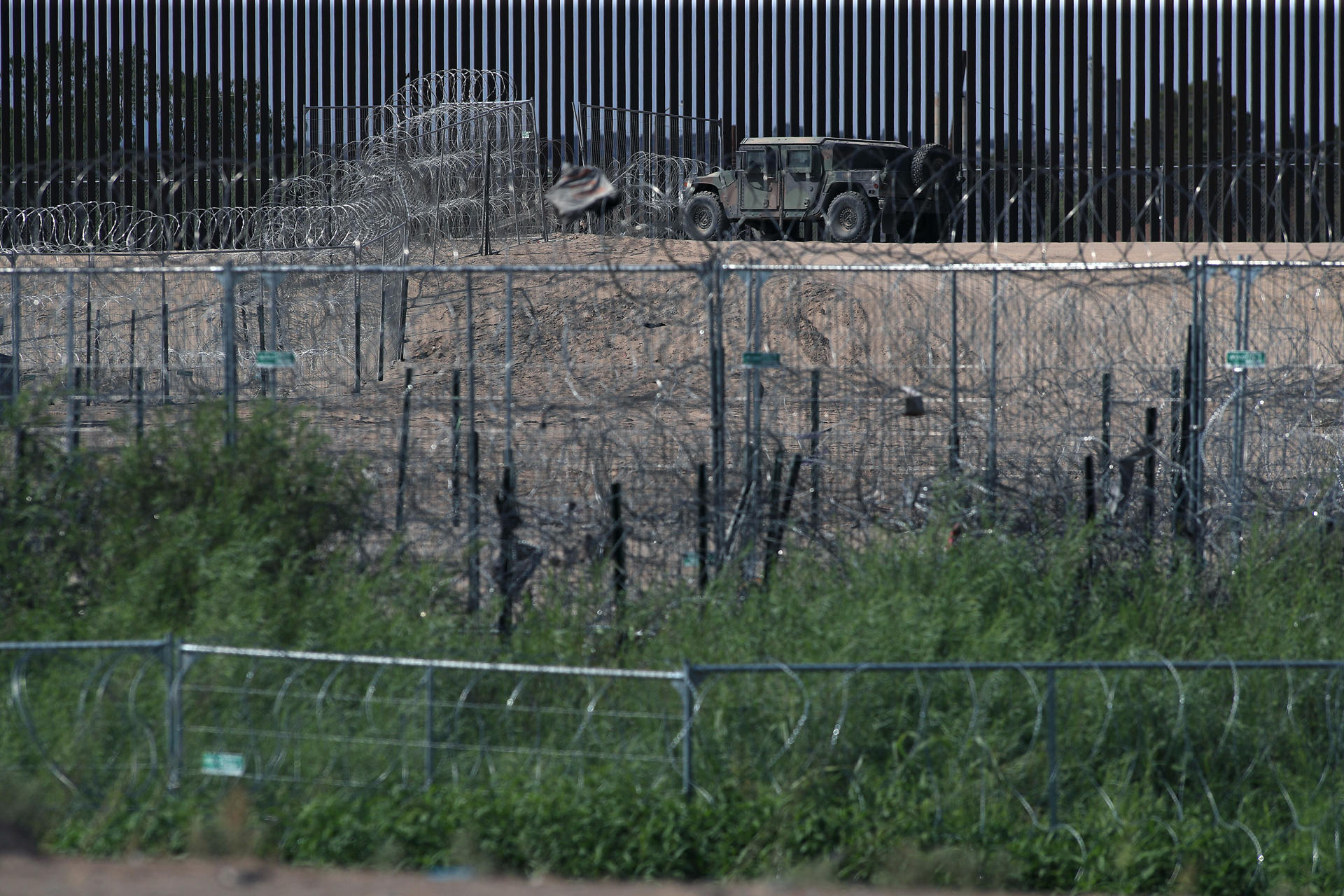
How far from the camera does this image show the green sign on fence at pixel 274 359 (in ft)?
25.1

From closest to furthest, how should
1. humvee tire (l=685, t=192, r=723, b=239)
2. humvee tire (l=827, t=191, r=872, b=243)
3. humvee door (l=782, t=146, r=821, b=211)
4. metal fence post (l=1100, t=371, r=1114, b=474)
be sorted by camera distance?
metal fence post (l=1100, t=371, r=1114, b=474)
humvee tire (l=827, t=191, r=872, b=243)
humvee door (l=782, t=146, r=821, b=211)
humvee tire (l=685, t=192, r=723, b=239)

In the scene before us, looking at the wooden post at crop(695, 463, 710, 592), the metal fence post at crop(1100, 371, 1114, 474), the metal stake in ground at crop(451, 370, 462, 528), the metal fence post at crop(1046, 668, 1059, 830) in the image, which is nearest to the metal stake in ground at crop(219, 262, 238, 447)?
the metal stake in ground at crop(451, 370, 462, 528)

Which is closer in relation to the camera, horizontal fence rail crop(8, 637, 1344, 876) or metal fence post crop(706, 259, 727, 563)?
horizontal fence rail crop(8, 637, 1344, 876)

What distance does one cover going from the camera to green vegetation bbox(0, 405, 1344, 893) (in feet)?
16.6

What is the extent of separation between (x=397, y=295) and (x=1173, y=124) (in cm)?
1262

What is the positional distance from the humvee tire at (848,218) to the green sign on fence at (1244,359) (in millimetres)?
9426

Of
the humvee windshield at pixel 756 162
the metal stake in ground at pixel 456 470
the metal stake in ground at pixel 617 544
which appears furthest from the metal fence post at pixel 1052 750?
the humvee windshield at pixel 756 162

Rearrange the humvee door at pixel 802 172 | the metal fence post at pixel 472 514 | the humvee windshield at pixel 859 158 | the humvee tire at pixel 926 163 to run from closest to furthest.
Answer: the metal fence post at pixel 472 514 → the humvee tire at pixel 926 163 → the humvee windshield at pixel 859 158 → the humvee door at pixel 802 172

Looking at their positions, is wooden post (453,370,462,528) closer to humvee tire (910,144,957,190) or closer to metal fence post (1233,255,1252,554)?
metal fence post (1233,255,1252,554)

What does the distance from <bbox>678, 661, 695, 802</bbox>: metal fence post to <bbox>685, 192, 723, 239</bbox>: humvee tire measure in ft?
44.3

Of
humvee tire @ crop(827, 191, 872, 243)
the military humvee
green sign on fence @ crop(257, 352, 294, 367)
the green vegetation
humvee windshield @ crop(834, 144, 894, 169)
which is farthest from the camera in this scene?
humvee windshield @ crop(834, 144, 894, 169)

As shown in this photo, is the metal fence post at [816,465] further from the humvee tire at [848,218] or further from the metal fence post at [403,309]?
the humvee tire at [848,218]

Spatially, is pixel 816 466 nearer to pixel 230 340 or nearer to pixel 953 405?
pixel 953 405

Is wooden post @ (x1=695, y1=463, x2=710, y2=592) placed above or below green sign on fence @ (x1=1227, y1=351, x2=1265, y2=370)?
below
